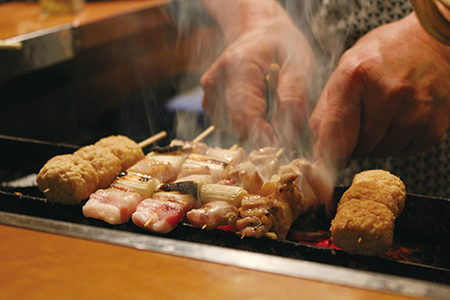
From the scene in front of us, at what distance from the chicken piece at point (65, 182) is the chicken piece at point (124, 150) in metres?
0.35

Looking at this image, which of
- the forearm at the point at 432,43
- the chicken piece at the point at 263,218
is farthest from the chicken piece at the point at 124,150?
the forearm at the point at 432,43

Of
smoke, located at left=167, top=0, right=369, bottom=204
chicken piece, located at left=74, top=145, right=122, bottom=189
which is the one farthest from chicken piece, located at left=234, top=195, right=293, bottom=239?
smoke, located at left=167, top=0, right=369, bottom=204

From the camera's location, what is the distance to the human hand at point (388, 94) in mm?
2336

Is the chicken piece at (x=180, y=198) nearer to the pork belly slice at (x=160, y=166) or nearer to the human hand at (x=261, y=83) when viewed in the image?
the pork belly slice at (x=160, y=166)

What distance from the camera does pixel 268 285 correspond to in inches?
45.0

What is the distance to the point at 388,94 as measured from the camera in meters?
2.33

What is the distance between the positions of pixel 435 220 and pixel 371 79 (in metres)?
0.91

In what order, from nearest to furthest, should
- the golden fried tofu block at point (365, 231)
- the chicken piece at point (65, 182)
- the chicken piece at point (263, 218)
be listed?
1. the golden fried tofu block at point (365, 231)
2. the chicken piece at point (263, 218)
3. the chicken piece at point (65, 182)

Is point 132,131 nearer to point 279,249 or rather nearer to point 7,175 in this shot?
point 7,175

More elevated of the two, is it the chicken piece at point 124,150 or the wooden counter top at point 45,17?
the wooden counter top at point 45,17

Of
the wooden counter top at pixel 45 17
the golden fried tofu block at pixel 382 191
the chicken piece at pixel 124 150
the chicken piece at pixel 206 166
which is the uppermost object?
the wooden counter top at pixel 45 17

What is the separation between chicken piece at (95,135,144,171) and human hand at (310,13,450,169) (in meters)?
1.17

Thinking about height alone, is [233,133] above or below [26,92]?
below

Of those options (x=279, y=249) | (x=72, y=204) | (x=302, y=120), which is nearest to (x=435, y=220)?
(x=279, y=249)
